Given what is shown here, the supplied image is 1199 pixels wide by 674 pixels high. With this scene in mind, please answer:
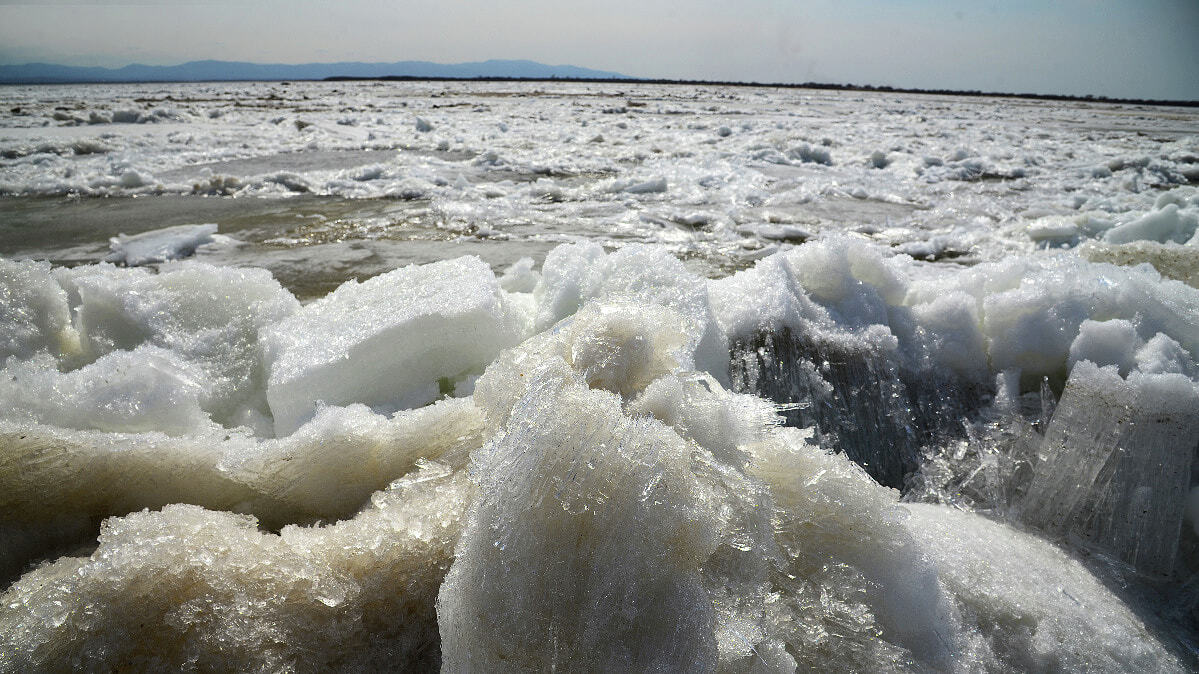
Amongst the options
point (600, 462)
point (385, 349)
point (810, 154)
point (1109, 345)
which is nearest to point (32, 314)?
point (385, 349)

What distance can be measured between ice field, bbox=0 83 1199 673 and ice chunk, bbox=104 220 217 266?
0.05 meters

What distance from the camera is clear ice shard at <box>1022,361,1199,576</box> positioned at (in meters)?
1.71

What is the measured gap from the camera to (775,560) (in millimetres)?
1176

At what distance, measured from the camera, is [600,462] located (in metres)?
1.04

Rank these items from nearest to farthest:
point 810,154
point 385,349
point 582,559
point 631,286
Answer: point 582,559 → point 385,349 → point 631,286 → point 810,154

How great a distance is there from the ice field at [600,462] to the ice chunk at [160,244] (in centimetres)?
5

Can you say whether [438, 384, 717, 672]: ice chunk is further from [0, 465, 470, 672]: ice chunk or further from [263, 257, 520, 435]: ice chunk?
[263, 257, 520, 435]: ice chunk

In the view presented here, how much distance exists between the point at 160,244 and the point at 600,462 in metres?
4.06

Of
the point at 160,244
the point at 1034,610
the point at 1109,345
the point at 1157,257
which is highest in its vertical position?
the point at 1157,257

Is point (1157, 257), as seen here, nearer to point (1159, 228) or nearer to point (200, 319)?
point (1159, 228)

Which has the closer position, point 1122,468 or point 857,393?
point 1122,468

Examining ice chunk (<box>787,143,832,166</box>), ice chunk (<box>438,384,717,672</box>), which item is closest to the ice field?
ice chunk (<box>438,384,717,672</box>)

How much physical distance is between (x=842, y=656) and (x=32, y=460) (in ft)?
5.69

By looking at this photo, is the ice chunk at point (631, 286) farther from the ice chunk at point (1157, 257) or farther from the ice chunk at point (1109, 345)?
the ice chunk at point (1157, 257)
